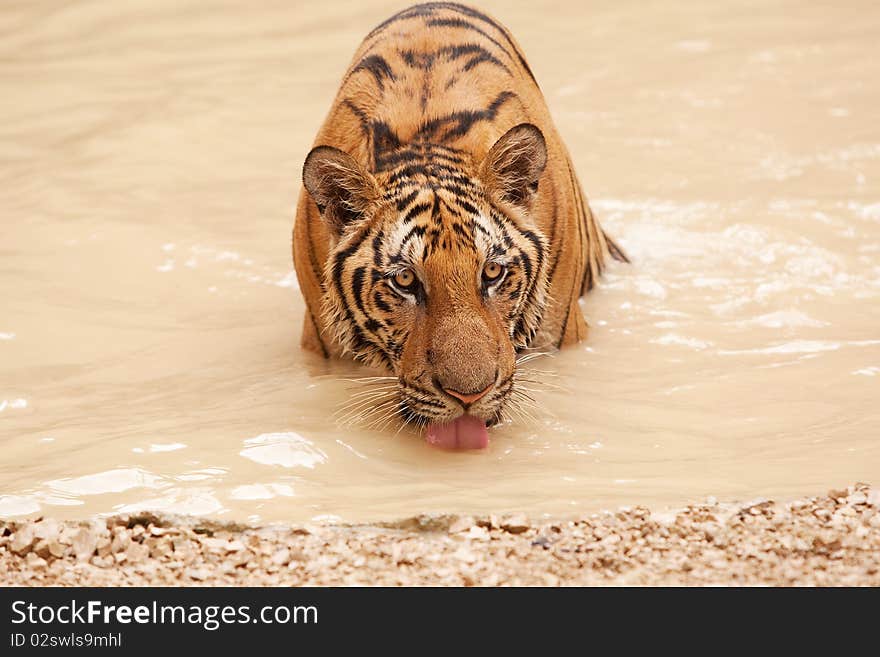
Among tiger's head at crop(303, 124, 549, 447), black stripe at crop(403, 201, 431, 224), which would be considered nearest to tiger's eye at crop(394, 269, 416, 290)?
tiger's head at crop(303, 124, 549, 447)

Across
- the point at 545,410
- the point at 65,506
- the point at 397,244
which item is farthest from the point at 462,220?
the point at 65,506

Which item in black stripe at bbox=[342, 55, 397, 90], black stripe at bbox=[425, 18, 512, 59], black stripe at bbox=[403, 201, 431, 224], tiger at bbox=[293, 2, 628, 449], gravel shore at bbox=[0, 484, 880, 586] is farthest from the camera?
black stripe at bbox=[425, 18, 512, 59]

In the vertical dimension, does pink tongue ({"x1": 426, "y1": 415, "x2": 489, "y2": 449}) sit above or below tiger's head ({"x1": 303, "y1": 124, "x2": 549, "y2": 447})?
below

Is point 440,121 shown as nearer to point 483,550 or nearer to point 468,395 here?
point 468,395

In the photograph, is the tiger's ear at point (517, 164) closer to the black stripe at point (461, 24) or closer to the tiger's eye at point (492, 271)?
the tiger's eye at point (492, 271)

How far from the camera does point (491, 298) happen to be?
392 centimetres

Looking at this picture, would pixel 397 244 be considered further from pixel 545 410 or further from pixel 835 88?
pixel 835 88

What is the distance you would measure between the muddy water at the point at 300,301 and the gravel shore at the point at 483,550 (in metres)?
0.14

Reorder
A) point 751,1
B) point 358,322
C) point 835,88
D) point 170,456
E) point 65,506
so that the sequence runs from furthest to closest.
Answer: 1. point 751,1
2. point 835,88
3. point 358,322
4. point 170,456
5. point 65,506

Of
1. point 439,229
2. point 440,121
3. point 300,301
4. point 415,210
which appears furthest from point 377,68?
point 300,301

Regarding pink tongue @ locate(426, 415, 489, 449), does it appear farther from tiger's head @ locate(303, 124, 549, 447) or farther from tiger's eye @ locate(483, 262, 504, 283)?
tiger's eye @ locate(483, 262, 504, 283)

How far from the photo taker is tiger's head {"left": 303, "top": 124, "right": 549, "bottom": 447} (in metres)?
3.76

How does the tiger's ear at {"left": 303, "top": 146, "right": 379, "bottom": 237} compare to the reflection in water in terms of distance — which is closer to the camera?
the reflection in water

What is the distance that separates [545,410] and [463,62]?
4.20 ft
